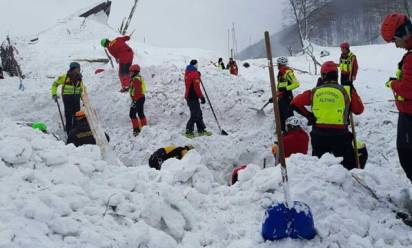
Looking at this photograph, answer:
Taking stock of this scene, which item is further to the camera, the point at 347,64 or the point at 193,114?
the point at 347,64

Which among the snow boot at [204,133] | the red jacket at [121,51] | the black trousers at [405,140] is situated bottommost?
the snow boot at [204,133]

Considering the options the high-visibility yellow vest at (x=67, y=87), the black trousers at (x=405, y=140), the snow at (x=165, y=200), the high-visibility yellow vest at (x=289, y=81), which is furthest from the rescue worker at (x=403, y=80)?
the high-visibility yellow vest at (x=67, y=87)

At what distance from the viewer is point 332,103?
6.04m

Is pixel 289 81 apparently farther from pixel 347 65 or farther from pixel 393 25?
pixel 393 25

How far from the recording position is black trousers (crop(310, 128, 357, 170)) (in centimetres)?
619

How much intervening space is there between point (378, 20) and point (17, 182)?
53.8m

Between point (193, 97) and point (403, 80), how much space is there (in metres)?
7.41

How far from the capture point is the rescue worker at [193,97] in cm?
1130

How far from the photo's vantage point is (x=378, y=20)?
51844 millimetres

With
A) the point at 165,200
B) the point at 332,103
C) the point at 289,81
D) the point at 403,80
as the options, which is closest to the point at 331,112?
the point at 332,103

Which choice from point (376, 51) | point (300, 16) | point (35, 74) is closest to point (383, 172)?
point (35, 74)

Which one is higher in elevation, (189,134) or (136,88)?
(136,88)

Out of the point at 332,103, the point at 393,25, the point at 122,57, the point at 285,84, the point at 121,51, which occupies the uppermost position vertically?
the point at 121,51

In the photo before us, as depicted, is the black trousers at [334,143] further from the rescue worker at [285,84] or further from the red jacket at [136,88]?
the red jacket at [136,88]
